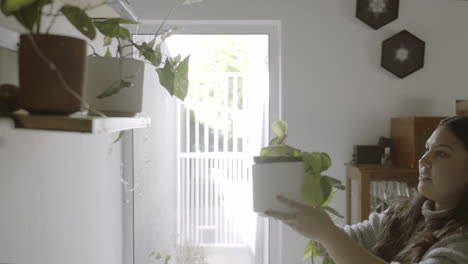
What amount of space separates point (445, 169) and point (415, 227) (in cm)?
26

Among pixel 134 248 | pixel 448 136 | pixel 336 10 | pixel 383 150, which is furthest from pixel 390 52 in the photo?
pixel 134 248

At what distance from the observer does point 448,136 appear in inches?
46.7

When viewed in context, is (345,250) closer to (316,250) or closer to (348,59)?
(316,250)

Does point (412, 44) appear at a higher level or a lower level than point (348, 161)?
higher

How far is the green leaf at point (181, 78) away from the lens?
115 centimetres

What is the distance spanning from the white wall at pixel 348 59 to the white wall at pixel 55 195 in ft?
2.93

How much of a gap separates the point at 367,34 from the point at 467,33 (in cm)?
52

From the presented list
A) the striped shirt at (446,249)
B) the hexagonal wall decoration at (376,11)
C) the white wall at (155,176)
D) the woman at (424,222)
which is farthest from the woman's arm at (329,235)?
the hexagonal wall decoration at (376,11)

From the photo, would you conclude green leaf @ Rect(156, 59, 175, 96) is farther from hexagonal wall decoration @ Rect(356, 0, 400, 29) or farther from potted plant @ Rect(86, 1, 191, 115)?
hexagonal wall decoration @ Rect(356, 0, 400, 29)

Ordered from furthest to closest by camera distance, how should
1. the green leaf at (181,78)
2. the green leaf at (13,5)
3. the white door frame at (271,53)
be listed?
1. the white door frame at (271,53)
2. the green leaf at (181,78)
3. the green leaf at (13,5)

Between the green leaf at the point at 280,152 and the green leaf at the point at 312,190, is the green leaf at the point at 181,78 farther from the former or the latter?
the green leaf at the point at 312,190

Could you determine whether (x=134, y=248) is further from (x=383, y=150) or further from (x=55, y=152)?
(x=383, y=150)

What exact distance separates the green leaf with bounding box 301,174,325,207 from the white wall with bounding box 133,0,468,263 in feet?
3.48

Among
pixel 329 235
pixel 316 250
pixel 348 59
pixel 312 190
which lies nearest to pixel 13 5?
pixel 312 190
